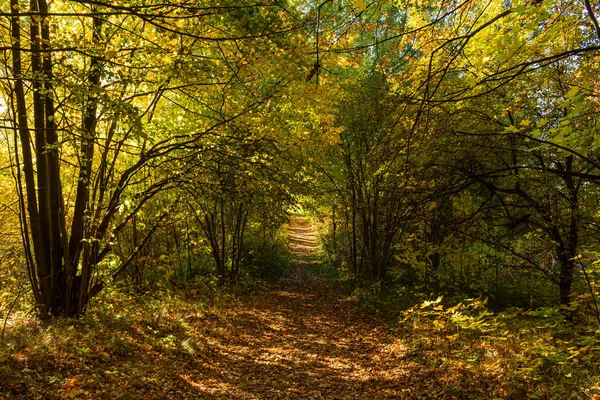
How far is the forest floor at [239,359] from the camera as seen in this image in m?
4.18

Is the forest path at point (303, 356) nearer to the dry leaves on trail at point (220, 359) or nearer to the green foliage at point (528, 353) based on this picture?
the dry leaves on trail at point (220, 359)

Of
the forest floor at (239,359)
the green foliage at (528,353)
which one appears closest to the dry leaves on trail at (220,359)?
the forest floor at (239,359)

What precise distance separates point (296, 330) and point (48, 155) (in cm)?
629

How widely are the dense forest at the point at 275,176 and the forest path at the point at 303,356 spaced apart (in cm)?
6

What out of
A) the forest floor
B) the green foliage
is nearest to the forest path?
the forest floor

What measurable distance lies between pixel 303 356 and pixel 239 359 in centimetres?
123

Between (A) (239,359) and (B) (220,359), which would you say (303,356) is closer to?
(A) (239,359)

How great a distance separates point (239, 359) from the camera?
6492mm

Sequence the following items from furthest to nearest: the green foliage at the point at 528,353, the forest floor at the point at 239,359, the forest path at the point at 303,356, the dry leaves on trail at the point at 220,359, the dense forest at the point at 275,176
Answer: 1. the forest path at the point at 303,356
2. the dry leaves on trail at the point at 220,359
3. the forest floor at the point at 239,359
4. the dense forest at the point at 275,176
5. the green foliage at the point at 528,353

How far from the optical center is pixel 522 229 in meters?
7.90

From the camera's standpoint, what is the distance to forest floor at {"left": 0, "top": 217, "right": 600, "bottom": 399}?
4.18 meters

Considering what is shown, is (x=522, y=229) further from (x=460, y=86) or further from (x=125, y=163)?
(x=125, y=163)

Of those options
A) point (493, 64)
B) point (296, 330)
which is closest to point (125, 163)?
point (296, 330)

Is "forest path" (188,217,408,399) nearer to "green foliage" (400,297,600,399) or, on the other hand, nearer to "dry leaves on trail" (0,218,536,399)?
"dry leaves on trail" (0,218,536,399)
